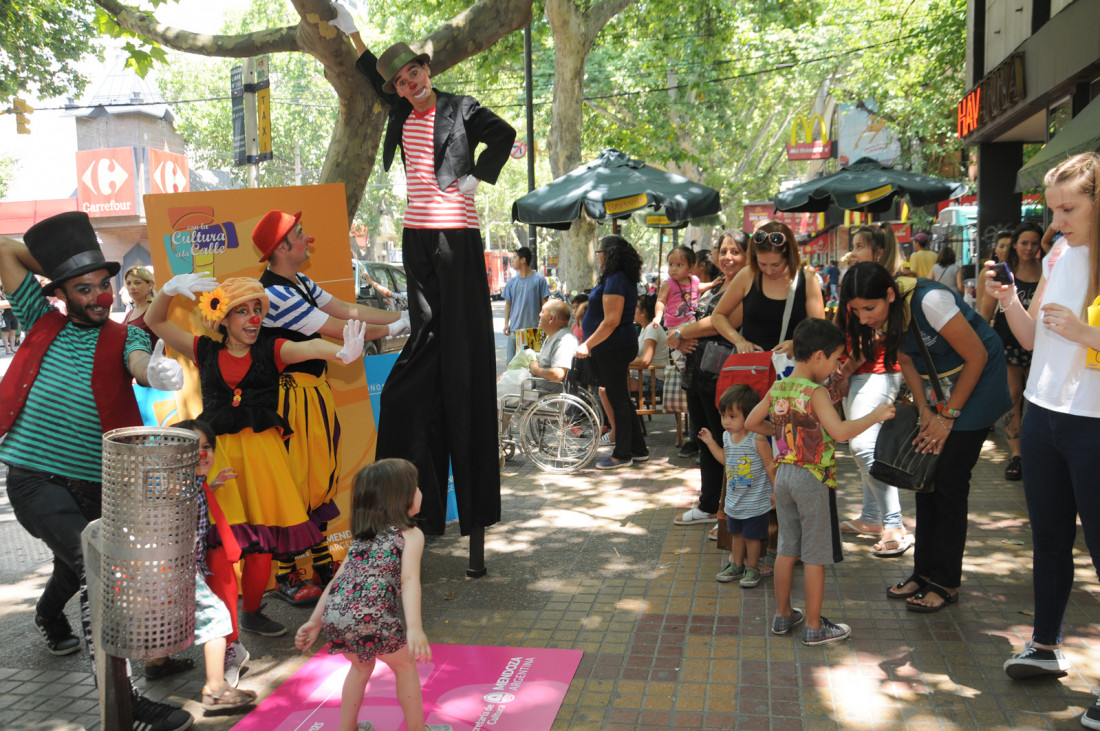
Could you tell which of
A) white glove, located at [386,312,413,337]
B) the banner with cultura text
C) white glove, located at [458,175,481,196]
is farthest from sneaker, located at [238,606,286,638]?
white glove, located at [458,175,481,196]

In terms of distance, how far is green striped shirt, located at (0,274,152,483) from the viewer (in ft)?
13.1

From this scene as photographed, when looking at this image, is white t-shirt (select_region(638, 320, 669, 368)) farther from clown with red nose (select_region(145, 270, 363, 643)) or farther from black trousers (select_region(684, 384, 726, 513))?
clown with red nose (select_region(145, 270, 363, 643))

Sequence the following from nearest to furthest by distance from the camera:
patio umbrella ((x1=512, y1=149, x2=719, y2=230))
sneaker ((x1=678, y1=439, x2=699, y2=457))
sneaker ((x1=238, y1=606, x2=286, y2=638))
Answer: sneaker ((x1=238, y1=606, x2=286, y2=638)) → sneaker ((x1=678, y1=439, x2=699, y2=457)) → patio umbrella ((x1=512, y1=149, x2=719, y2=230))

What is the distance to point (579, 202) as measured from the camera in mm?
9508

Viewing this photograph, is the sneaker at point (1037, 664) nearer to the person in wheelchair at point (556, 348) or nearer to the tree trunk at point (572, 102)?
the person in wheelchair at point (556, 348)

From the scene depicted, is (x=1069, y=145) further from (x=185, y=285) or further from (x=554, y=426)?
(x=185, y=285)

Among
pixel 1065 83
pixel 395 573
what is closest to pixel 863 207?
pixel 1065 83

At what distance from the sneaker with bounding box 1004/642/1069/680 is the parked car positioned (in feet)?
38.1

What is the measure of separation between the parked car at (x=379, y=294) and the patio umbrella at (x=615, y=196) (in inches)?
202

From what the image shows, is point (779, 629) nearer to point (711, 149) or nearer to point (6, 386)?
point (6, 386)

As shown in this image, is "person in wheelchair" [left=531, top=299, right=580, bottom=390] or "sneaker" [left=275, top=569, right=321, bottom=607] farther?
"person in wheelchair" [left=531, top=299, right=580, bottom=390]

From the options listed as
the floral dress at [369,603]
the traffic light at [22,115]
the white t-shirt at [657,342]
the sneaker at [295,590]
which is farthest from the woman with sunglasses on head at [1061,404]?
the traffic light at [22,115]

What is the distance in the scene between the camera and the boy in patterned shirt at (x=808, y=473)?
4.09m

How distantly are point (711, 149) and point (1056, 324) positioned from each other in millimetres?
26628
